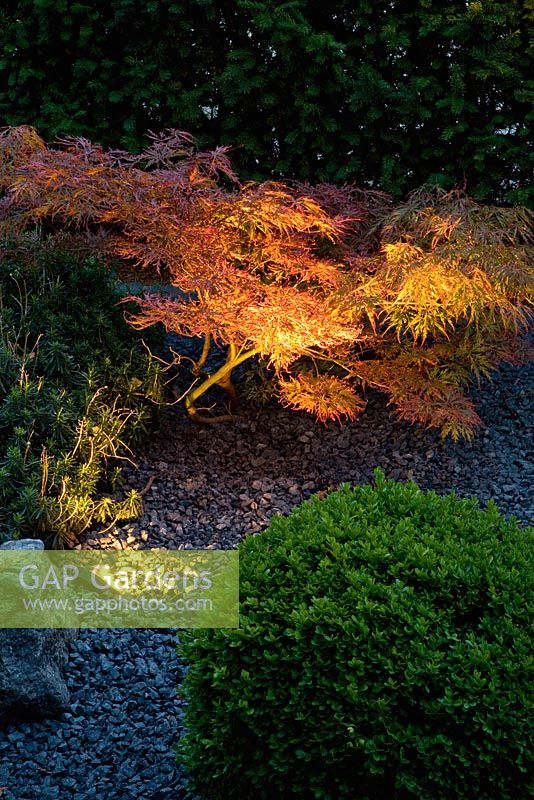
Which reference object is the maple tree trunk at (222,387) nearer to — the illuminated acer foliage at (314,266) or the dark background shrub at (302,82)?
the illuminated acer foliage at (314,266)

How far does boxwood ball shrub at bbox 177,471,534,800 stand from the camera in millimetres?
1870

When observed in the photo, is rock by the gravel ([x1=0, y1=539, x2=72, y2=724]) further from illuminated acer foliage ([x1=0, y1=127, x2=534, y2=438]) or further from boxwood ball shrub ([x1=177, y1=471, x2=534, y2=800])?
illuminated acer foliage ([x1=0, y1=127, x2=534, y2=438])

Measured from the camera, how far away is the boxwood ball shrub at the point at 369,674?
187 centimetres

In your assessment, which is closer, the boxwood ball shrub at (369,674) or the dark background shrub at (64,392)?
the boxwood ball shrub at (369,674)

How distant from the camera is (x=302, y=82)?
5242mm

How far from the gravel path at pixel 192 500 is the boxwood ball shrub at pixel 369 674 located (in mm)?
458

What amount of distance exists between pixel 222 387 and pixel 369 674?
2678 millimetres

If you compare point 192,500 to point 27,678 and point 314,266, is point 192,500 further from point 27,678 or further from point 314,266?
point 27,678

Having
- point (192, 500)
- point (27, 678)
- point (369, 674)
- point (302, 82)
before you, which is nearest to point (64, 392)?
point (192, 500)

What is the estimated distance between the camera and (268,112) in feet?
18.3

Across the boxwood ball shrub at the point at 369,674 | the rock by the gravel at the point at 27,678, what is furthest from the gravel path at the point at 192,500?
the boxwood ball shrub at the point at 369,674

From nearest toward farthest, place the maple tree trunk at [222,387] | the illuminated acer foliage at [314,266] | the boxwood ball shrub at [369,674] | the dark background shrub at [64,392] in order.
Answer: the boxwood ball shrub at [369,674] < the dark background shrub at [64,392] < the illuminated acer foliage at [314,266] < the maple tree trunk at [222,387]

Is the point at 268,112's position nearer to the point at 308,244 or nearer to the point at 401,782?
the point at 308,244

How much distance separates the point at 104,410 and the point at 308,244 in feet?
4.44
